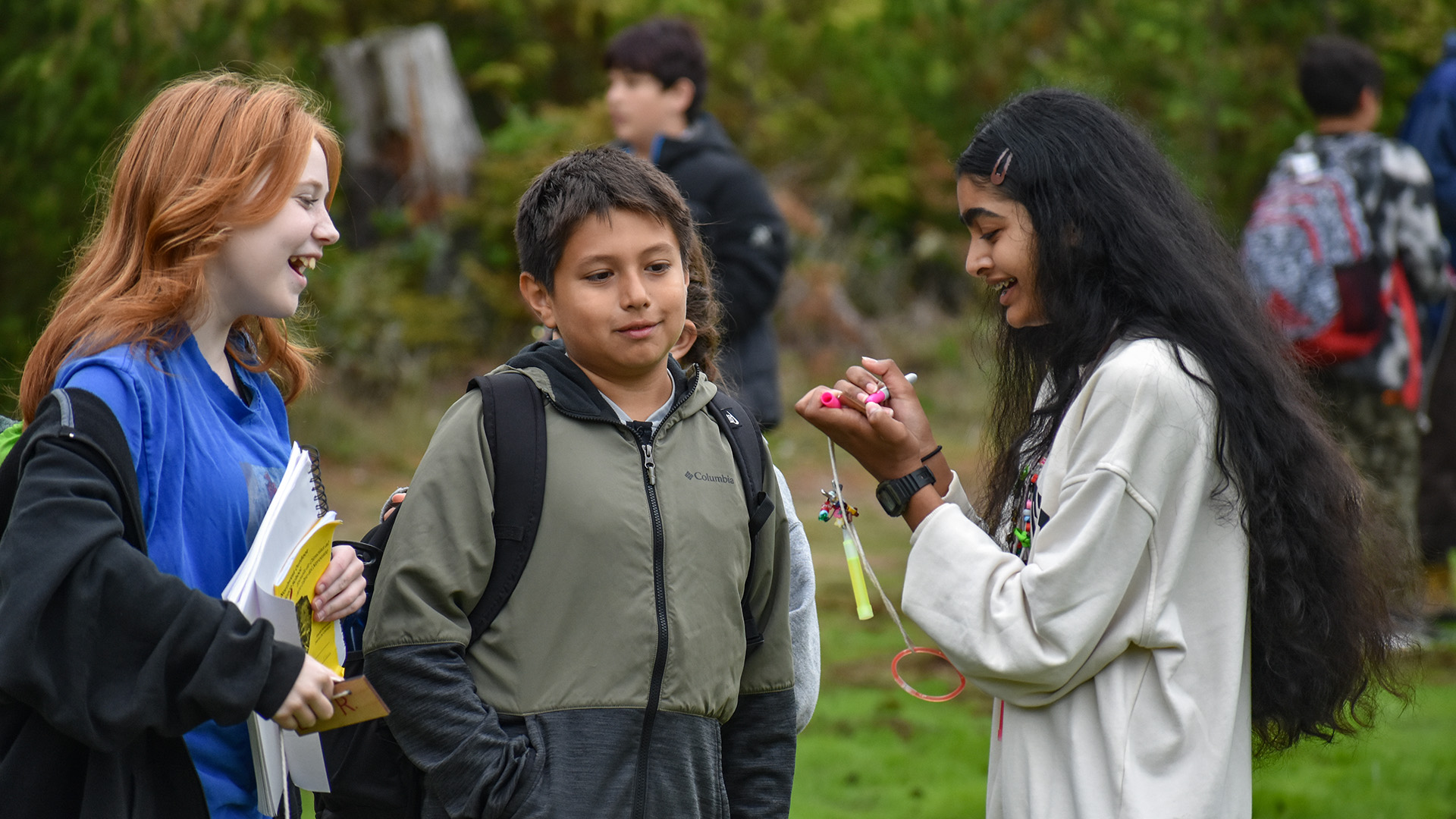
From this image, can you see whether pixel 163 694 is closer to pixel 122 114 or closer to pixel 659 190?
pixel 659 190

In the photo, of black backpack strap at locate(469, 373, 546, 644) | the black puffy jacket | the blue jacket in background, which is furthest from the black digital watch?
the blue jacket in background

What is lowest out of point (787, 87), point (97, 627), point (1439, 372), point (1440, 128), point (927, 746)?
point (927, 746)

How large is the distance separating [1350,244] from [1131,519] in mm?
3849

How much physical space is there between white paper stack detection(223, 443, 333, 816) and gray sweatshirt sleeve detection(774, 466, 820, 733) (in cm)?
91

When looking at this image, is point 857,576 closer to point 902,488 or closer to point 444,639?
point 902,488

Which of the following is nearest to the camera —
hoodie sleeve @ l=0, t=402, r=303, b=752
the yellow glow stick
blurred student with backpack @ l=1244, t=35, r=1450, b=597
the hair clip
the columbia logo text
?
hoodie sleeve @ l=0, t=402, r=303, b=752

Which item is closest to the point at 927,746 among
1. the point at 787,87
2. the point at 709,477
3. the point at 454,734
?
the point at 709,477

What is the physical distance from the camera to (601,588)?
2.14 meters

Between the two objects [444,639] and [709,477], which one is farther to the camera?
[709,477]

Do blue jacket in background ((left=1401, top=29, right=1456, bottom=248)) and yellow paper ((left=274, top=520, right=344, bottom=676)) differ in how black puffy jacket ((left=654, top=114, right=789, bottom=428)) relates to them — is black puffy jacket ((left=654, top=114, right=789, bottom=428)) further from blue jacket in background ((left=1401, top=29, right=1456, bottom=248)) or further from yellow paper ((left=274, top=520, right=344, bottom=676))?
blue jacket in background ((left=1401, top=29, right=1456, bottom=248))

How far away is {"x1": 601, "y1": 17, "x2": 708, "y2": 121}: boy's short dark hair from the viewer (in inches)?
196

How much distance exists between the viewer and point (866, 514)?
29.2 ft

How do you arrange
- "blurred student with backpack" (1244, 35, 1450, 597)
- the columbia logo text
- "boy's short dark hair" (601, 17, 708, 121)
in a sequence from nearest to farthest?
1. the columbia logo text
2. "boy's short dark hair" (601, 17, 708, 121)
3. "blurred student with backpack" (1244, 35, 1450, 597)

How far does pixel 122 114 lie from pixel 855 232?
8840 millimetres
